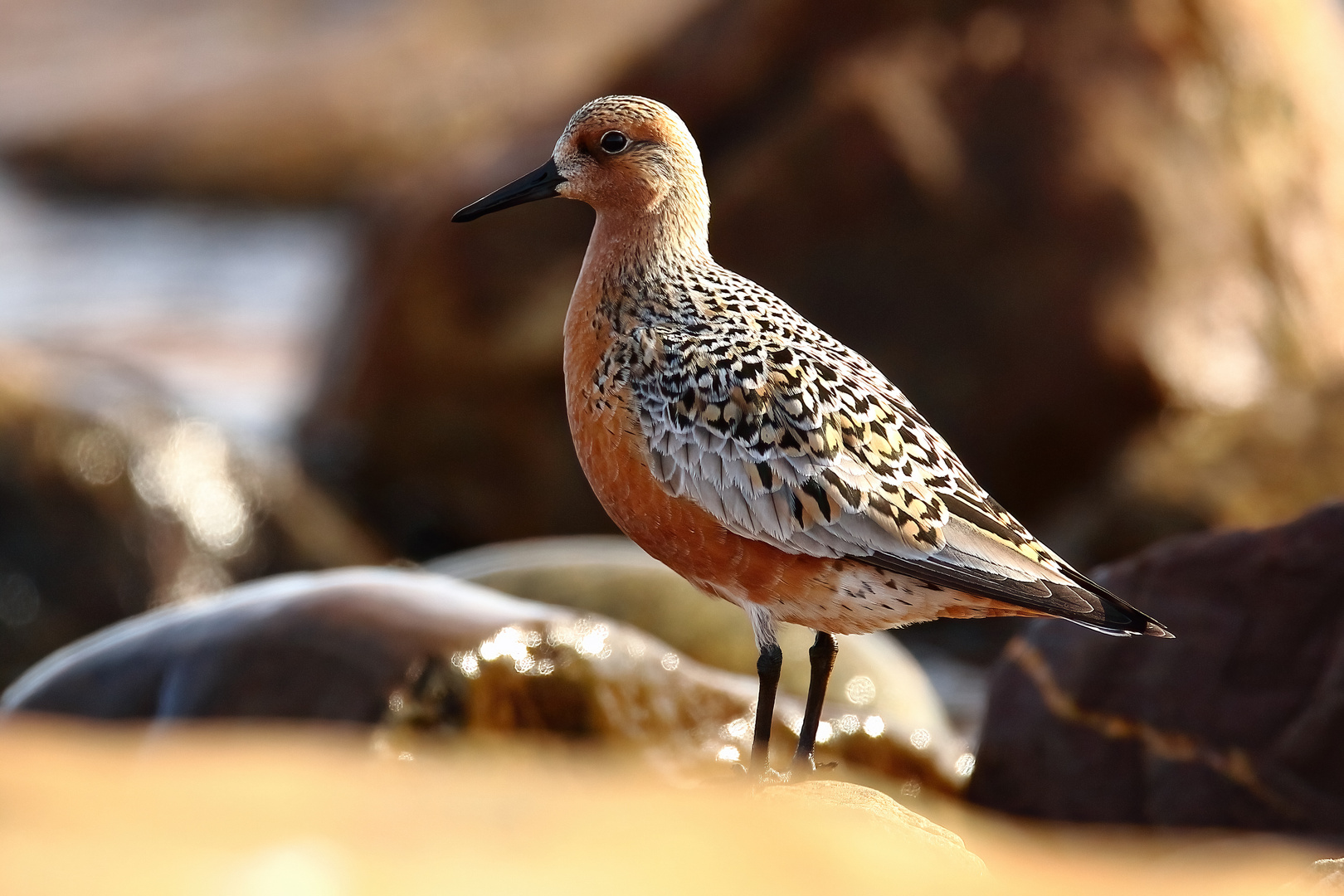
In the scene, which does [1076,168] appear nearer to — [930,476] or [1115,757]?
[1115,757]

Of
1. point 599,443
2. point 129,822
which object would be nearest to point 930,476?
point 599,443

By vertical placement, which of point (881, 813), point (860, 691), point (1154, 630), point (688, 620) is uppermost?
point (1154, 630)

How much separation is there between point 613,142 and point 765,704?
2056mm

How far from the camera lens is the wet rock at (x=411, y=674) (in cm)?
646

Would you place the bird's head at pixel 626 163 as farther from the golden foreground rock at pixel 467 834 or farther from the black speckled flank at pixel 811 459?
the golden foreground rock at pixel 467 834

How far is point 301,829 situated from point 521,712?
6.48ft

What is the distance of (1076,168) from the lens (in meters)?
11.3

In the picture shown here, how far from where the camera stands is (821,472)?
5.03 m

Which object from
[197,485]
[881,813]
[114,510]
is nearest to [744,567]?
[881,813]

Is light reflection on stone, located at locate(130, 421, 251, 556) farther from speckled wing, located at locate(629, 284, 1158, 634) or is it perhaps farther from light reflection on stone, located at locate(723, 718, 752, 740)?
speckled wing, located at locate(629, 284, 1158, 634)

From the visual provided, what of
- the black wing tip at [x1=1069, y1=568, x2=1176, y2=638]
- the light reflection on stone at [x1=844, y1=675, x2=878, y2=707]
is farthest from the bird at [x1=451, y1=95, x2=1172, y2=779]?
the light reflection on stone at [x1=844, y1=675, x2=878, y2=707]

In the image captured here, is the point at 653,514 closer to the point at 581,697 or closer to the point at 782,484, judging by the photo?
the point at 782,484

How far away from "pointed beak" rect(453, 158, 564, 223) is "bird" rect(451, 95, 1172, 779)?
40 cm

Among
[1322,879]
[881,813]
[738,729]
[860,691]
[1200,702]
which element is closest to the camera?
[1322,879]
